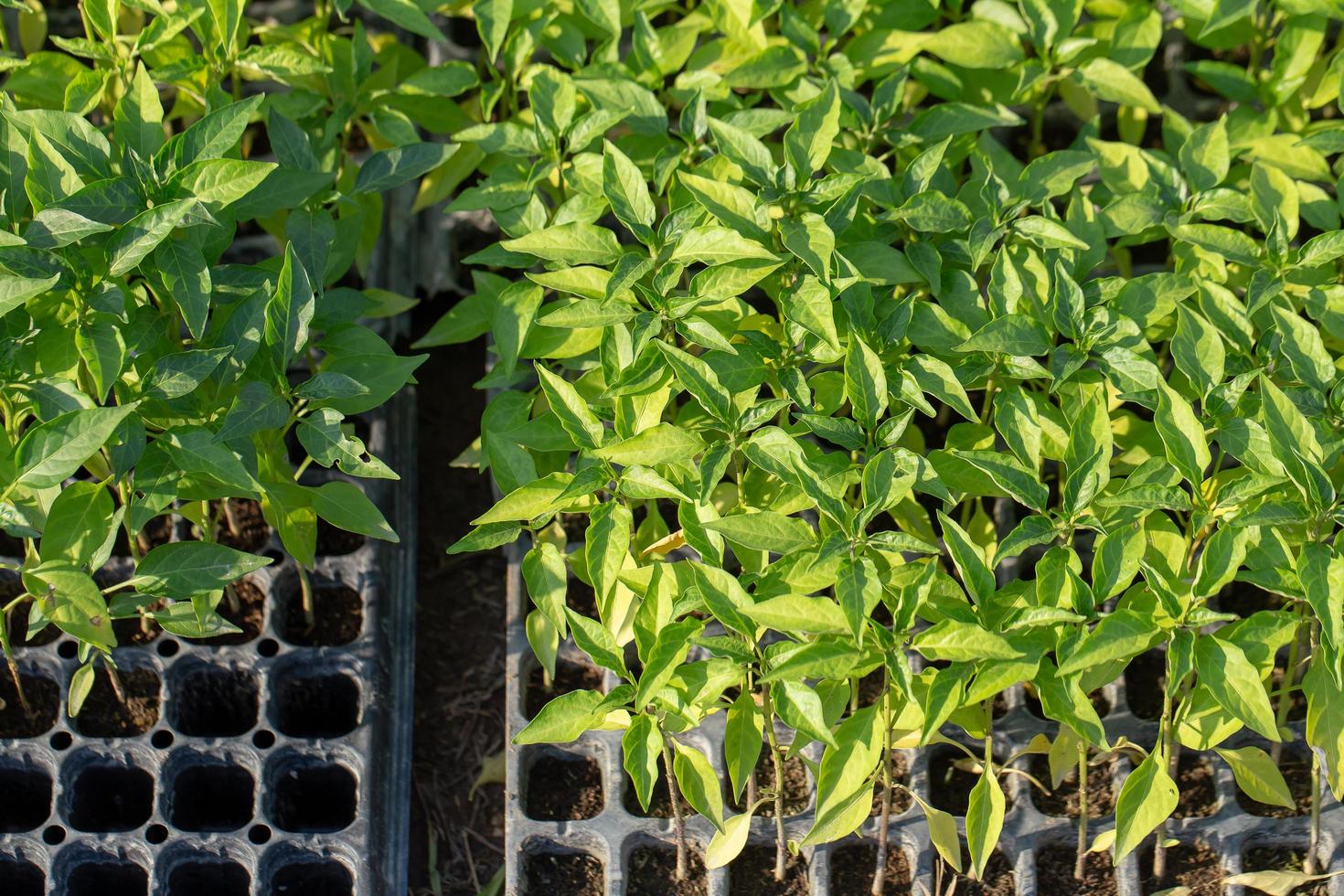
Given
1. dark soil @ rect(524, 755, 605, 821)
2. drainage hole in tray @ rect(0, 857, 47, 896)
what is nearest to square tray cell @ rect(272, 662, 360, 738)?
dark soil @ rect(524, 755, 605, 821)

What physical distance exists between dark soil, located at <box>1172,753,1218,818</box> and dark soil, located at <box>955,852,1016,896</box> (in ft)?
0.91

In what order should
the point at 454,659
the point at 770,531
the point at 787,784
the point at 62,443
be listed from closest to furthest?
the point at 62,443 → the point at 770,531 → the point at 787,784 → the point at 454,659

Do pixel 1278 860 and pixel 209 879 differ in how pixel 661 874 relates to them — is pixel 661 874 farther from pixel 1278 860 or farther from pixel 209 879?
pixel 1278 860

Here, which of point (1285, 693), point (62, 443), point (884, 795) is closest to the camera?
point (62, 443)

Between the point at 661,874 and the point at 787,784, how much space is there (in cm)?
25

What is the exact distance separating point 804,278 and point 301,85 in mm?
1017

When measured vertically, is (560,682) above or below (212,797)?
above

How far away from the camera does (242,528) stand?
235 cm

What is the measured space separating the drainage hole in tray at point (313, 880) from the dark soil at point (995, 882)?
3.24 feet

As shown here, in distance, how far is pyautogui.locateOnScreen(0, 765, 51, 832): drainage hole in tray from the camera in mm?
2145

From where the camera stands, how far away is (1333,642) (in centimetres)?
169

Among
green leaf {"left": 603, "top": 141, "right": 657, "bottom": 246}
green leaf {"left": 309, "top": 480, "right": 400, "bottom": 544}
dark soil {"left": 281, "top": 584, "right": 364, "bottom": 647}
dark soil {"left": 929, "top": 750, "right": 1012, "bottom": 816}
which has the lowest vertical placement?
dark soil {"left": 929, "top": 750, "right": 1012, "bottom": 816}

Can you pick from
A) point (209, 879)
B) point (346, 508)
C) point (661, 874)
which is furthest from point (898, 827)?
point (209, 879)

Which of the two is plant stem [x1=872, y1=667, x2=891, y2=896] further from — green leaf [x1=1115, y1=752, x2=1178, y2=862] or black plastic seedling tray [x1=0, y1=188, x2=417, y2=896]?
black plastic seedling tray [x1=0, y1=188, x2=417, y2=896]
